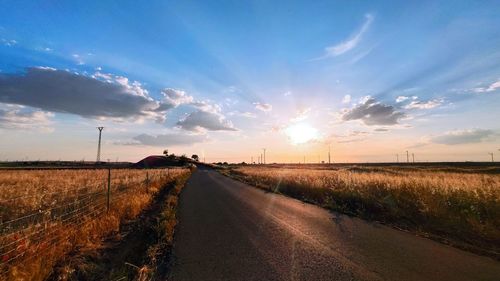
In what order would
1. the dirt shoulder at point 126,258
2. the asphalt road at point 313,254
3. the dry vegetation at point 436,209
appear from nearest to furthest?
the asphalt road at point 313,254, the dirt shoulder at point 126,258, the dry vegetation at point 436,209

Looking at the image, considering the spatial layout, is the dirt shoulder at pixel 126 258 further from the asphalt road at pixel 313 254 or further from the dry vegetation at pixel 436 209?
the dry vegetation at pixel 436 209

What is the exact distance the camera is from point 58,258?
22.0ft

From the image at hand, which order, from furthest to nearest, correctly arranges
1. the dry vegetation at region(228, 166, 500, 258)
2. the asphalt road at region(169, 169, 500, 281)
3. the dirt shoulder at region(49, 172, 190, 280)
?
the dry vegetation at region(228, 166, 500, 258), the dirt shoulder at region(49, 172, 190, 280), the asphalt road at region(169, 169, 500, 281)

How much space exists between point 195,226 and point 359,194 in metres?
9.07

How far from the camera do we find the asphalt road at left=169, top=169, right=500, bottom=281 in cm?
581

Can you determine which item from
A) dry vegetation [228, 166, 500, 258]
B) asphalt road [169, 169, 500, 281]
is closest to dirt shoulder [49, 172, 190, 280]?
asphalt road [169, 169, 500, 281]

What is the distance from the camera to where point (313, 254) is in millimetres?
7035

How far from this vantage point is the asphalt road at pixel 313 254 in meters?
5.81

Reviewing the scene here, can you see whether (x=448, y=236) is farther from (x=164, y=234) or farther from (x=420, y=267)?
(x=164, y=234)

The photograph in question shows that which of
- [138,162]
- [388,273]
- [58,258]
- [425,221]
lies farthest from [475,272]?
[138,162]

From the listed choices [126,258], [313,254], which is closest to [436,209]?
[313,254]

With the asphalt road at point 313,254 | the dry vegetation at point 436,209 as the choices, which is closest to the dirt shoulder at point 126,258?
the asphalt road at point 313,254

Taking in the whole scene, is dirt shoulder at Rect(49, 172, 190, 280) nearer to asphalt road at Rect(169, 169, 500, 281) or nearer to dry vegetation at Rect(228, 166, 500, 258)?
asphalt road at Rect(169, 169, 500, 281)

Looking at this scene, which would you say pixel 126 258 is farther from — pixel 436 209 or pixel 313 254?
pixel 436 209
